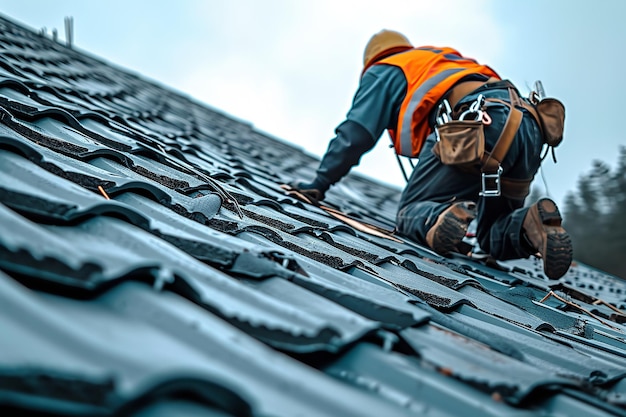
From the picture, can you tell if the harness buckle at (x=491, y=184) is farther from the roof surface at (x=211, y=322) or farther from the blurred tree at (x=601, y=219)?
the blurred tree at (x=601, y=219)

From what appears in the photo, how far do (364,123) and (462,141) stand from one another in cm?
67

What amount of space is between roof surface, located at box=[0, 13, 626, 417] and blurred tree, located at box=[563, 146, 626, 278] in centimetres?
2272

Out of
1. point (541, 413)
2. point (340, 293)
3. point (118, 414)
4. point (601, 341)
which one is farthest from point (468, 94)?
point (118, 414)

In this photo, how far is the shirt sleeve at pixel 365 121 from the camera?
363 cm

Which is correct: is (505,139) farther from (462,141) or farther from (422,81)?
(422,81)

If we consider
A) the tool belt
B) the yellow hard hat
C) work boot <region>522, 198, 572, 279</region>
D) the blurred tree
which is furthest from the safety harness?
the blurred tree

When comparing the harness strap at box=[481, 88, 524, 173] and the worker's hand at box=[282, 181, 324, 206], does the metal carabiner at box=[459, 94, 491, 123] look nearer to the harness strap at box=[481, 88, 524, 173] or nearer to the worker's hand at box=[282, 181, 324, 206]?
the harness strap at box=[481, 88, 524, 173]

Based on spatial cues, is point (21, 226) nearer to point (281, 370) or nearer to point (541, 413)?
point (281, 370)

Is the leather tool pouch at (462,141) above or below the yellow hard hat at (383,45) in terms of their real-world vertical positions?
below

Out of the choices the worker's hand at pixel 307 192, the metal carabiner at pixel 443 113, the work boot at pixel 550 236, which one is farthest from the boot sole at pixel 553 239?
the worker's hand at pixel 307 192

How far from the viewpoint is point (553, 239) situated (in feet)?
9.82

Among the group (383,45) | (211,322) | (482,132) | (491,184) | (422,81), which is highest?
(383,45)

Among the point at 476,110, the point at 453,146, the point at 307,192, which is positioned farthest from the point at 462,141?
the point at 307,192

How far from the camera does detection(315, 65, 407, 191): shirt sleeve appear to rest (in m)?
3.63
